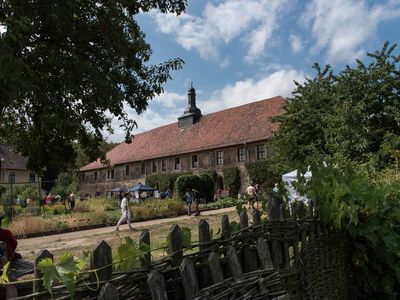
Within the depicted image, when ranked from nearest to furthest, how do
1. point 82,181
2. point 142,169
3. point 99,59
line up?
1. point 99,59
2. point 142,169
3. point 82,181

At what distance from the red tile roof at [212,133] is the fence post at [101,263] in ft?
112

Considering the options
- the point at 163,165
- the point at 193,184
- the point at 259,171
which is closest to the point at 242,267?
the point at 259,171

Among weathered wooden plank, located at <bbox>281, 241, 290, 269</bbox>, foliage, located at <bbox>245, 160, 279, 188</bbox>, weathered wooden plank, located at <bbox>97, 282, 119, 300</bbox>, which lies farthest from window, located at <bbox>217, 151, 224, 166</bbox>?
weathered wooden plank, located at <bbox>97, 282, 119, 300</bbox>

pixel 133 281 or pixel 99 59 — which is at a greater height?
pixel 99 59

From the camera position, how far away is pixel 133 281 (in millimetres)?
2059

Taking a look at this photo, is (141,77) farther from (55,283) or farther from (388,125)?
(388,125)

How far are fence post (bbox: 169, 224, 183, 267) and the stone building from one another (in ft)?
98.4

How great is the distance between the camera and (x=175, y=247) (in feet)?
7.88

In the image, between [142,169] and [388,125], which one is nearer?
[388,125]

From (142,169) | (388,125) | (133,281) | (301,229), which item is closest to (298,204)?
(301,229)

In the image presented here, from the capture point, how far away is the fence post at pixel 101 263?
1923 mm

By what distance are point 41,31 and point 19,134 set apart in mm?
3042

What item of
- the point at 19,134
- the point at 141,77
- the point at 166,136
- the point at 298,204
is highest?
the point at 166,136

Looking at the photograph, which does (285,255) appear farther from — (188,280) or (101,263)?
(101,263)
